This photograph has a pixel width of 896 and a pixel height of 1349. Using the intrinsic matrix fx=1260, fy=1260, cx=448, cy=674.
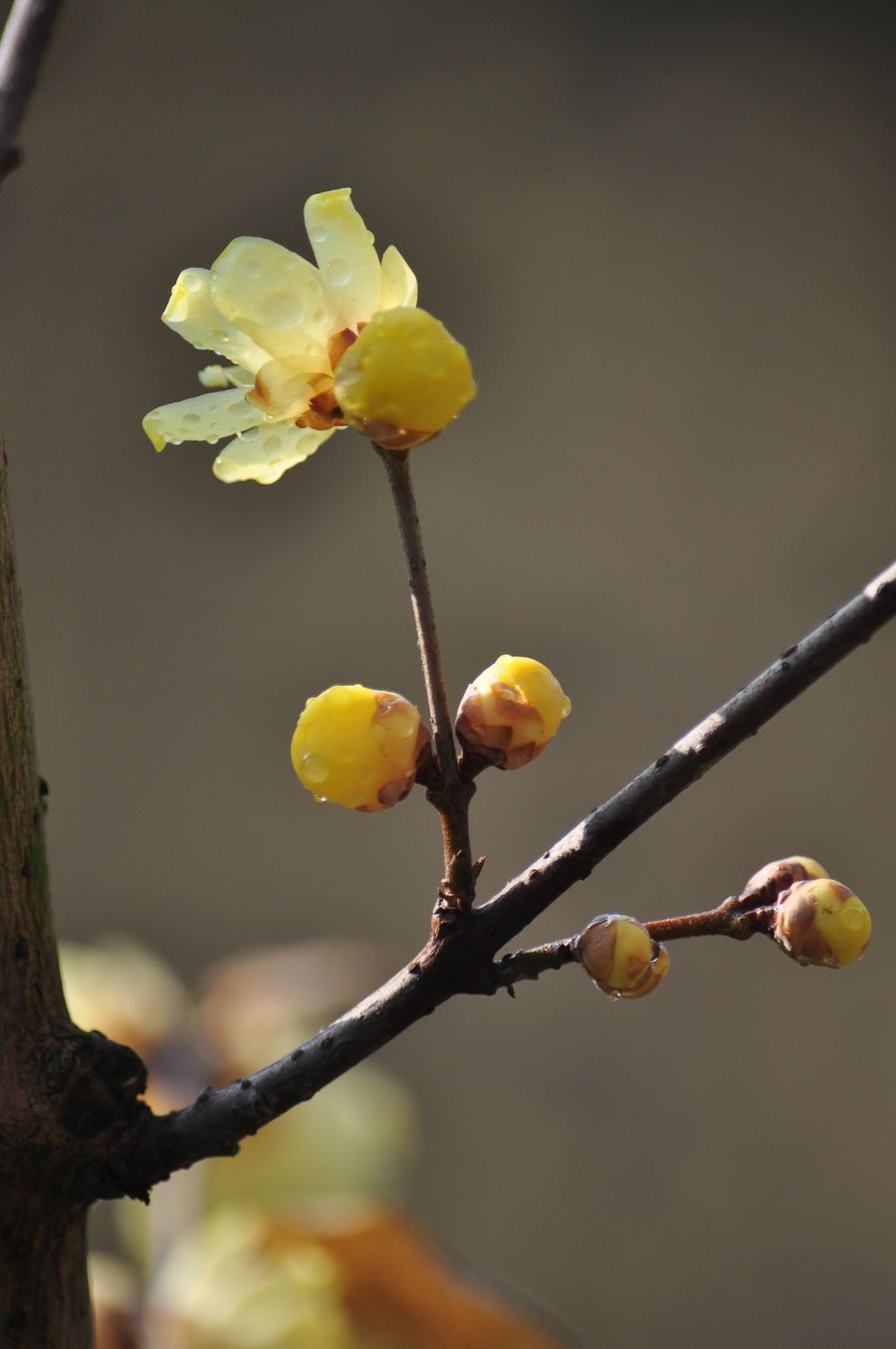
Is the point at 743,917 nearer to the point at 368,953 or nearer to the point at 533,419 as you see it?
the point at 368,953

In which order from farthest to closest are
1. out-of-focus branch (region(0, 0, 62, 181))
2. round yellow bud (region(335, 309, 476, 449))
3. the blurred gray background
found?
the blurred gray background
out-of-focus branch (region(0, 0, 62, 181))
round yellow bud (region(335, 309, 476, 449))

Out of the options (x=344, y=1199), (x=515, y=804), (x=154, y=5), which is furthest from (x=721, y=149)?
(x=344, y=1199)

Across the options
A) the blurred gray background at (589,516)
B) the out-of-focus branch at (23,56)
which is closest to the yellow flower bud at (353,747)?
the out-of-focus branch at (23,56)

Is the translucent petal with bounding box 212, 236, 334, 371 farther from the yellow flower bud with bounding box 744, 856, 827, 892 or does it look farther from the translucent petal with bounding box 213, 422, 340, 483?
the yellow flower bud with bounding box 744, 856, 827, 892

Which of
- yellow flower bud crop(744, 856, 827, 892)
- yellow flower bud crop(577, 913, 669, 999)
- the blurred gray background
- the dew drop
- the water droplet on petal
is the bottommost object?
yellow flower bud crop(577, 913, 669, 999)

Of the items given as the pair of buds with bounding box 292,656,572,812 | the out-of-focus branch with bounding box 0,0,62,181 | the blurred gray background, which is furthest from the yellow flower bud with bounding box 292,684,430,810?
the blurred gray background

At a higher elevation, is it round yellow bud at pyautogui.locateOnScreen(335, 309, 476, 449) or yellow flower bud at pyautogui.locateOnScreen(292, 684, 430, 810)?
round yellow bud at pyautogui.locateOnScreen(335, 309, 476, 449)

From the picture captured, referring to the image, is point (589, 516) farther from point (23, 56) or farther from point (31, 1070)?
point (31, 1070)
